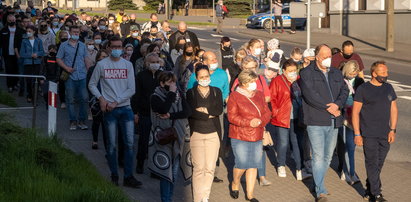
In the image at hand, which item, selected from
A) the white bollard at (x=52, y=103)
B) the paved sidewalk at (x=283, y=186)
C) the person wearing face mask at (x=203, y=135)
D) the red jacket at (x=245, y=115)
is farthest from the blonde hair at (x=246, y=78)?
the white bollard at (x=52, y=103)

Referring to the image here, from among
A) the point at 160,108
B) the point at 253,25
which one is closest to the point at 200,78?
the point at 160,108

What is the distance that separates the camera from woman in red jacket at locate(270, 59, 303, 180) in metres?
11.3

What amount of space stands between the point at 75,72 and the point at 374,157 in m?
6.65

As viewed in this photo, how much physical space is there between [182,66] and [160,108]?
3613 millimetres

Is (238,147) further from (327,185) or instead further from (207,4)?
(207,4)

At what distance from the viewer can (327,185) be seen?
36.6ft

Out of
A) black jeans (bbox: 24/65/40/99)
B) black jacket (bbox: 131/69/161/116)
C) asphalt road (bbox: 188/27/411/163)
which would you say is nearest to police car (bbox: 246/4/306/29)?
asphalt road (bbox: 188/27/411/163)

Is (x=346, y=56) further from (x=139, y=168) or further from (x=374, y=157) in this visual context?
(x=139, y=168)

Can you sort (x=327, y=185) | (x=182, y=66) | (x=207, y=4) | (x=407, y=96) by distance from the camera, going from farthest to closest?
(x=207, y=4), (x=407, y=96), (x=182, y=66), (x=327, y=185)

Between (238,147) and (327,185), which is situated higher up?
(238,147)

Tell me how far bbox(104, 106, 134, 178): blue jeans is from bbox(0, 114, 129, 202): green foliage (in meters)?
0.32

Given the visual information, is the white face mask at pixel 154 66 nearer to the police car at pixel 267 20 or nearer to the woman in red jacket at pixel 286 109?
the woman in red jacket at pixel 286 109

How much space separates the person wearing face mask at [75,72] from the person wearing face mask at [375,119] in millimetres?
6246

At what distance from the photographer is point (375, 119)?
9930mm
